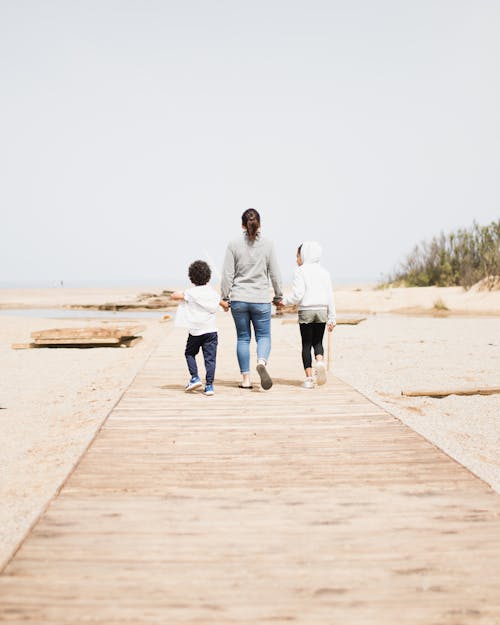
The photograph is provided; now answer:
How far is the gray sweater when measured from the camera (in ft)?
20.4

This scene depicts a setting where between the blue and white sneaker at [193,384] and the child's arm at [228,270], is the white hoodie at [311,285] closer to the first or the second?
the child's arm at [228,270]

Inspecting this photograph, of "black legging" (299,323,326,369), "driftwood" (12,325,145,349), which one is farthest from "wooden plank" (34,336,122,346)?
"black legging" (299,323,326,369)

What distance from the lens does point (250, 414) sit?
17.6 ft

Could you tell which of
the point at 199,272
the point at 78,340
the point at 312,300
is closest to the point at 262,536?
the point at 199,272

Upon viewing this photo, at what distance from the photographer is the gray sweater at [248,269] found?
6.20 m

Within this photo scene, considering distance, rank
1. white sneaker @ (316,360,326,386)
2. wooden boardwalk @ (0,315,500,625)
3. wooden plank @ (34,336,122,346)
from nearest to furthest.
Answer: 1. wooden boardwalk @ (0,315,500,625)
2. white sneaker @ (316,360,326,386)
3. wooden plank @ (34,336,122,346)

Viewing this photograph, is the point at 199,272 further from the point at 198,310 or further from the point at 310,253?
the point at 310,253

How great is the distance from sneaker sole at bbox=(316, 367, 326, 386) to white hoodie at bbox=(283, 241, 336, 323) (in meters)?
0.62

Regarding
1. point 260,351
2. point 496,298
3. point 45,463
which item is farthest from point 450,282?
point 45,463

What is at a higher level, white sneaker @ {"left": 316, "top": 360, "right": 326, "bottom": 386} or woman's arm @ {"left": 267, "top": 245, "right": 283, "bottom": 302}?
woman's arm @ {"left": 267, "top": 245, "right": 283, "bottom": 302}

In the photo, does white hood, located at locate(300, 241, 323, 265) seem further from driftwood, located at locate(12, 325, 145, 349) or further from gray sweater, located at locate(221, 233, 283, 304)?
driftwood, located at locate(12, 325, 145, 349)

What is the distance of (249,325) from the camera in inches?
254

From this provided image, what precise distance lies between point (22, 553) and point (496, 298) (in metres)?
26.2

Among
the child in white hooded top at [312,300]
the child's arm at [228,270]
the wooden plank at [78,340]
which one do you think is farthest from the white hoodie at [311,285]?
the wooden plank at [78,340]
